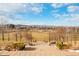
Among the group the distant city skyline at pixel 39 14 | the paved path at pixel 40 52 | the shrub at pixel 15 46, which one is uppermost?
the distant city skyline at pixel 39 14

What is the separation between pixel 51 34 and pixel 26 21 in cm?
37

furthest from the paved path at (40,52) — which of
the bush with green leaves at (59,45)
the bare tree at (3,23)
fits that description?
the bare tree at (3,23)

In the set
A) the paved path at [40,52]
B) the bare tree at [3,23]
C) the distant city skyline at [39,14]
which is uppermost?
the distant city skyline at [39,14]

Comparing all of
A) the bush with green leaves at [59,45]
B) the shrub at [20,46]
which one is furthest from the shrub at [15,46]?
the bush with green leaves at [59,45]

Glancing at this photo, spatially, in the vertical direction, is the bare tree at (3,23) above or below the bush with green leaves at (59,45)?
above

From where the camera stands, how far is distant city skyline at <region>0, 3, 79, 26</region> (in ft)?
9.34

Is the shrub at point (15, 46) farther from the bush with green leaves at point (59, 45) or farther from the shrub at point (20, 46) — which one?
the bush with green leaves at point (59, 45)

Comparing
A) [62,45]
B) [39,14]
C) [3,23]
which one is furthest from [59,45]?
[3,23]

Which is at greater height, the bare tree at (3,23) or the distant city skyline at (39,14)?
the distant city skyline at (39,14)

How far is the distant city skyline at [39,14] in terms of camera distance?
2.85 m

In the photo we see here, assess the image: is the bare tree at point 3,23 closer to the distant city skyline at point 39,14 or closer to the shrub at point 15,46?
the distant city skyline at point 39,14

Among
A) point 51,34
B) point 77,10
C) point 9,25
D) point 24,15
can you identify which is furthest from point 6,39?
point 77,10

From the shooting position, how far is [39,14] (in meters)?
2.87

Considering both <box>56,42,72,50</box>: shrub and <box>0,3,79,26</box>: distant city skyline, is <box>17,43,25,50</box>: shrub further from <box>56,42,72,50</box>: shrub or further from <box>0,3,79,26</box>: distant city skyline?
<box>56,42,72,50</box>: shrub
